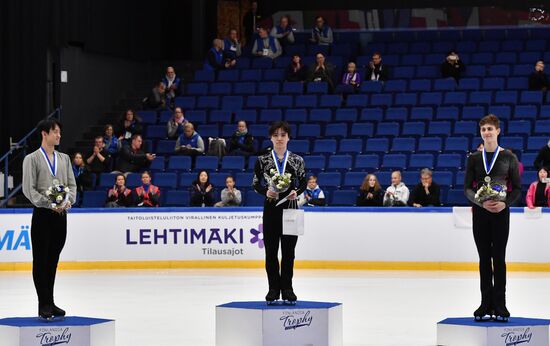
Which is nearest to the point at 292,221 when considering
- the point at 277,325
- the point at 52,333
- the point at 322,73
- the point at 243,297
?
the point at 277,325

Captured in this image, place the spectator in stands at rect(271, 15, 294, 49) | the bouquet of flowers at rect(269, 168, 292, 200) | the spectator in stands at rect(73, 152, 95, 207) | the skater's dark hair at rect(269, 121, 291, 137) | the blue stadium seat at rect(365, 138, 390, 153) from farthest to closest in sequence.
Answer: the spectator in stands at rect(271, 15, 294, 49) < the blue stadium seat at rect(365, 138, 390, 153) < the spectator in stands at rect(73, 152, 95, 207) < the skater's dark hair at rect(269, 121, 291, 137) < the bouquet of flowers at rect(269, 168, 292, 200)

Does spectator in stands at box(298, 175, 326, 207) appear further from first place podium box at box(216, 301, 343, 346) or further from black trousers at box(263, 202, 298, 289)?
A: first place podium box at box(216, 301, 343, 346)

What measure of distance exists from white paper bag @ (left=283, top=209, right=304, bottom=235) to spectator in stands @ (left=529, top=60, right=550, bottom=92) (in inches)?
545

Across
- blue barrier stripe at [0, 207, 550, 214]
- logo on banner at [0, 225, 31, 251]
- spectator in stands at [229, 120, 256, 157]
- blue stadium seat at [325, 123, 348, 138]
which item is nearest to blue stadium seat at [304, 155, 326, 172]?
blue stadium seat at [325, 123, 348, 138]

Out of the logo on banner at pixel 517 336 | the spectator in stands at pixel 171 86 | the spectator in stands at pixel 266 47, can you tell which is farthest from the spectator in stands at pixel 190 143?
the logo on banner at pixel 517 336

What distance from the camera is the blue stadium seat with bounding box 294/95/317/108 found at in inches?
925

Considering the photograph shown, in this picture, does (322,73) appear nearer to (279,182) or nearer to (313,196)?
(313,196)

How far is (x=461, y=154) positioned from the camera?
68.1 ft

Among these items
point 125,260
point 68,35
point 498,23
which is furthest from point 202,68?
point 125,260

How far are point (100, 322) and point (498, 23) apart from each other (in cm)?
1897

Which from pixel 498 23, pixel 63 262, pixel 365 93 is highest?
pixel 498 23

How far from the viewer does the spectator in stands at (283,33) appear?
25859 millimetres

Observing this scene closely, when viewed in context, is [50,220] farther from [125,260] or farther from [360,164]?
[360,164]

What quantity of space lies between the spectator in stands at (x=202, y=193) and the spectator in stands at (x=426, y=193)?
362 centimetres
